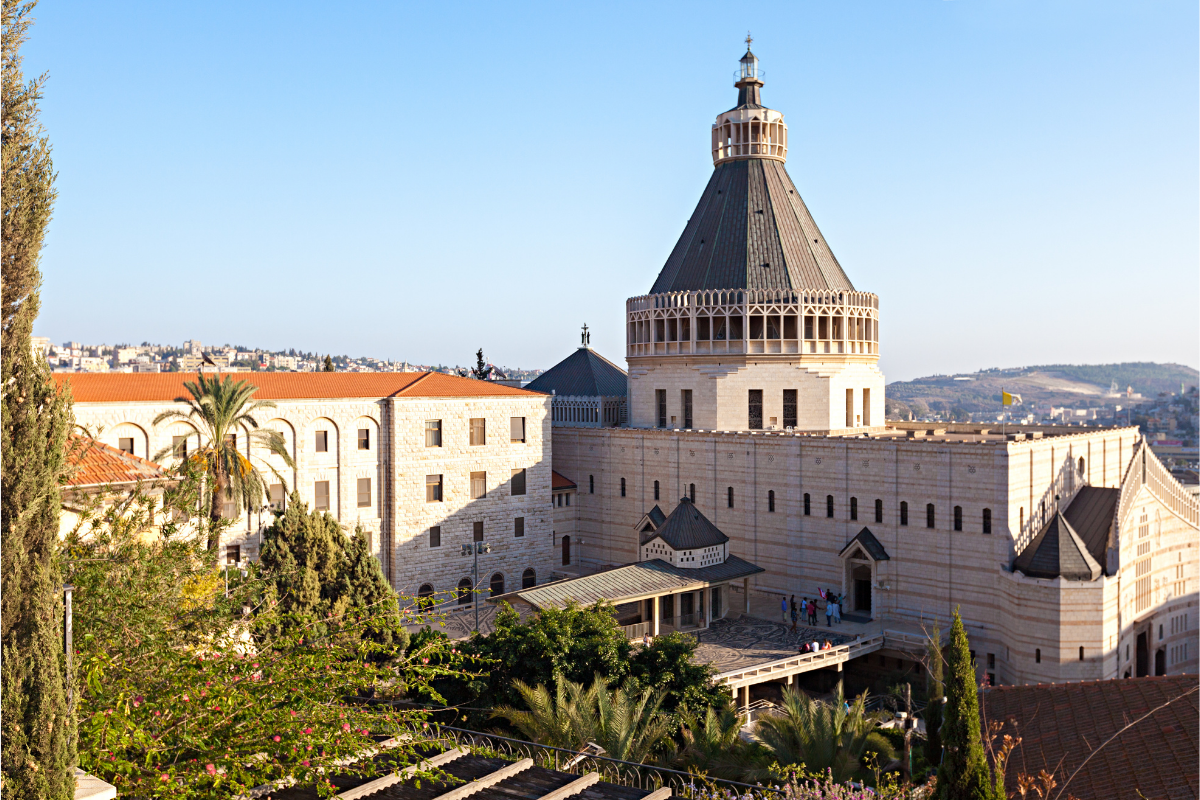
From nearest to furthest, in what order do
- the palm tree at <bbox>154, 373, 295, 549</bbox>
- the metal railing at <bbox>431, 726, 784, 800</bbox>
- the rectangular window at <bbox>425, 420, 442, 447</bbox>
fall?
1. the metal railing at <bbox>431, 726, 784, 800</bbox>
2. the palm tree at <bbox>154, 373, 295, 549</bbox>
3. the rectangular window at <bbox>425, 420, 442, 447</bbox>

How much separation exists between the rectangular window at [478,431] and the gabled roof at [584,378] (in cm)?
1119

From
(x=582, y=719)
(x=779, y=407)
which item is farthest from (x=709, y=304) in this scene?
(x=582, y=719)

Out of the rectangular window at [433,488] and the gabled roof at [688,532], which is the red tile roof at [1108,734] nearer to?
the gabled roof at [688,532]

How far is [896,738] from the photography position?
27.5 m

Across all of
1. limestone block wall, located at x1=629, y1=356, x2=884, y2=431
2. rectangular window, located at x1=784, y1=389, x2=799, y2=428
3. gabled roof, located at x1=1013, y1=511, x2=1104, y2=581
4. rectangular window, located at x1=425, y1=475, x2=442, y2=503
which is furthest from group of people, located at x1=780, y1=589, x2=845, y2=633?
rectangular window, located at x1=425, y1=475, x2=442, y2=503

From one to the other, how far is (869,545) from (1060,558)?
750 cm

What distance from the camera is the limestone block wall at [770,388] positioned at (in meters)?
48.9

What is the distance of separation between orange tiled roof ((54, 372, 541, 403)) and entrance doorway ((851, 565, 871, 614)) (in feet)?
57.5

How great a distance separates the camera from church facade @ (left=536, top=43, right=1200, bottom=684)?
123 feet

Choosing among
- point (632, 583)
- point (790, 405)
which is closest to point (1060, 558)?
point (632, 583)

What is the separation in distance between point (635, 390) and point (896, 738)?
28798mm

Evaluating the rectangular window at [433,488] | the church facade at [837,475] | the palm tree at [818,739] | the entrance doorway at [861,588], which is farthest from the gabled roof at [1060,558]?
the rectangular window at [433,488]

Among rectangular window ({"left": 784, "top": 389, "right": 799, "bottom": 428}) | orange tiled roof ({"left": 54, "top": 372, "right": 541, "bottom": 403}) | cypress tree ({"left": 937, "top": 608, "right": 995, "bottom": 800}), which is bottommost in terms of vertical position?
cypress tree ({"left": 937, "top": 608, "right": 995, "bottom": 800})

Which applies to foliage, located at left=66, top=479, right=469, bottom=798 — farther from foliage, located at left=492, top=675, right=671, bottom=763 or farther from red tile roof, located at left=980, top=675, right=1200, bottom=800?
red tile roof, located at left=980, top=675, right=1200, bottom=800
